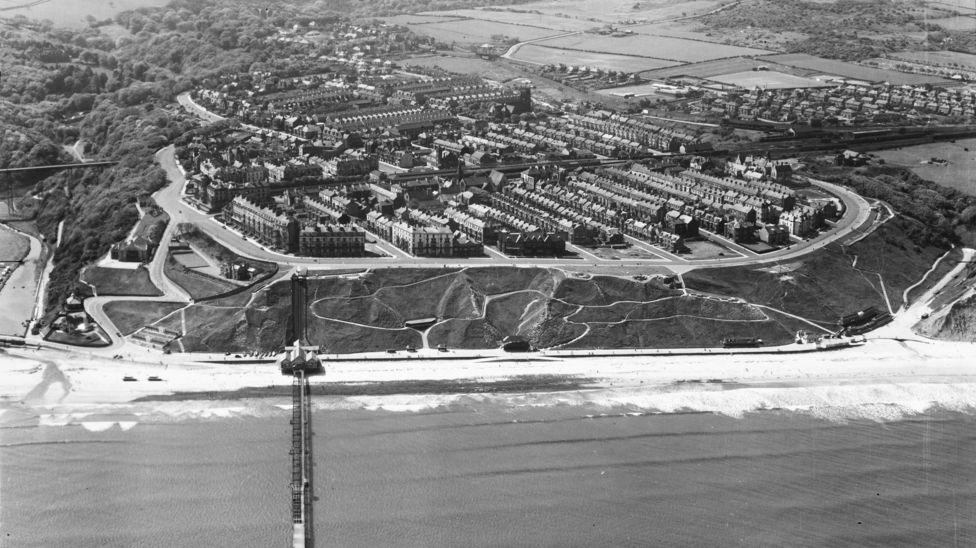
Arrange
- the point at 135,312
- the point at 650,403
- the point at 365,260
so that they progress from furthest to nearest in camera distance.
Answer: the point at 365,260
the point at 135,312
the point at 650,403

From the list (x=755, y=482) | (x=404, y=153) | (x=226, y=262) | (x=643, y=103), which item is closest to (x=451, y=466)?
(x=755, y=482)

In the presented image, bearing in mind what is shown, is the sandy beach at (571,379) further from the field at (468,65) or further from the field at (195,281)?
the field at (468,65)

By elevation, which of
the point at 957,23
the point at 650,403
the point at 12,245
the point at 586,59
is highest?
the point at 957,23

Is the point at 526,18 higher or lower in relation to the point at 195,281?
higher

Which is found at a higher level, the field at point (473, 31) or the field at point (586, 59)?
the field at point (473, 31)

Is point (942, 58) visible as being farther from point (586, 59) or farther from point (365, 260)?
point (365, 260)

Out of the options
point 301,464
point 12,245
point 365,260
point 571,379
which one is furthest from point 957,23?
point 301,464

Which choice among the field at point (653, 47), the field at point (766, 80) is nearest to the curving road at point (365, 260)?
the field at point (766, 80)
